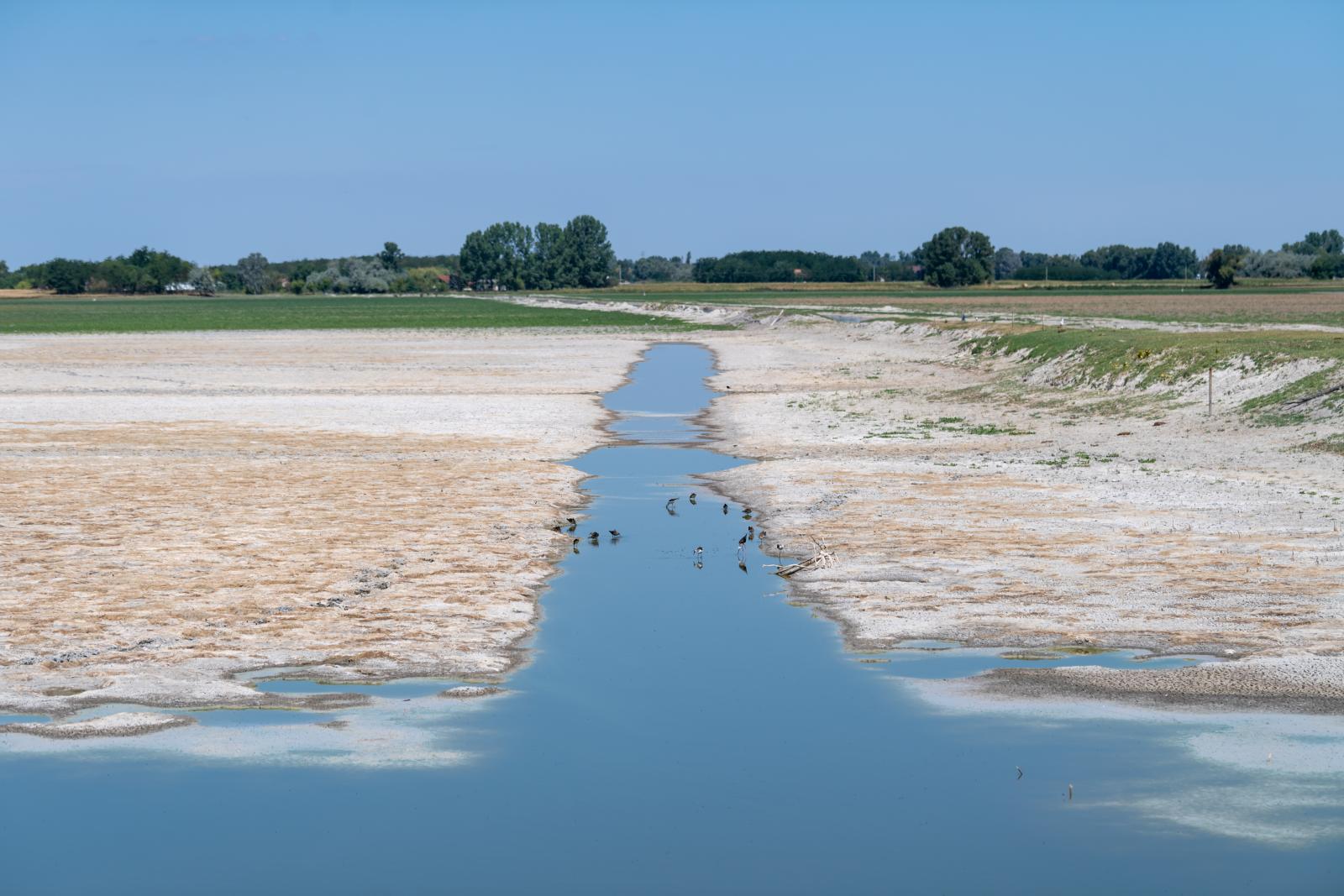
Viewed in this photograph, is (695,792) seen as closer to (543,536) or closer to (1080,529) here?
(543,536)

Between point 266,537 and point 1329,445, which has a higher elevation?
point 1329,445

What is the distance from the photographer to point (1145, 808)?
8.75 metres

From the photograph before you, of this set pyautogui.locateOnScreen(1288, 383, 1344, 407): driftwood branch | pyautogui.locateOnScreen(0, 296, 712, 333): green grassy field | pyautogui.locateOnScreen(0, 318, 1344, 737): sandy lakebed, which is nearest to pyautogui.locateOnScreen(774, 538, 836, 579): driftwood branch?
pyautogui.locateOnScreen(0, 318, 1344, 737): sandy lakebed

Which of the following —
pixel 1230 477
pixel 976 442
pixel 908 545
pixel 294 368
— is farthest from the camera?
pixel 294 368

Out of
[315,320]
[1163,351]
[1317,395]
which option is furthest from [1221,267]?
[1317,395]

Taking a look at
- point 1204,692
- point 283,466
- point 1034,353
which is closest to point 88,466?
point 283,466

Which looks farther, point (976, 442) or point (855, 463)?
point (976, 442)

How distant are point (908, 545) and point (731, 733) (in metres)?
6.67

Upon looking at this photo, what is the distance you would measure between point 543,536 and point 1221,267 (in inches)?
6805

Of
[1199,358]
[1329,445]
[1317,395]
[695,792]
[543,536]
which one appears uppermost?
[1199,358]

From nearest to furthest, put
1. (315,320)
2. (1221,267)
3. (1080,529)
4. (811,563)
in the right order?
(811,563), (1080,529), (315,320), (1221,267)

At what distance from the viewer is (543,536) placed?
1788 centimetres

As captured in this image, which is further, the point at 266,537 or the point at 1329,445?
the point at 1329,445

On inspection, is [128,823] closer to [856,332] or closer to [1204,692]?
[1204,692]
